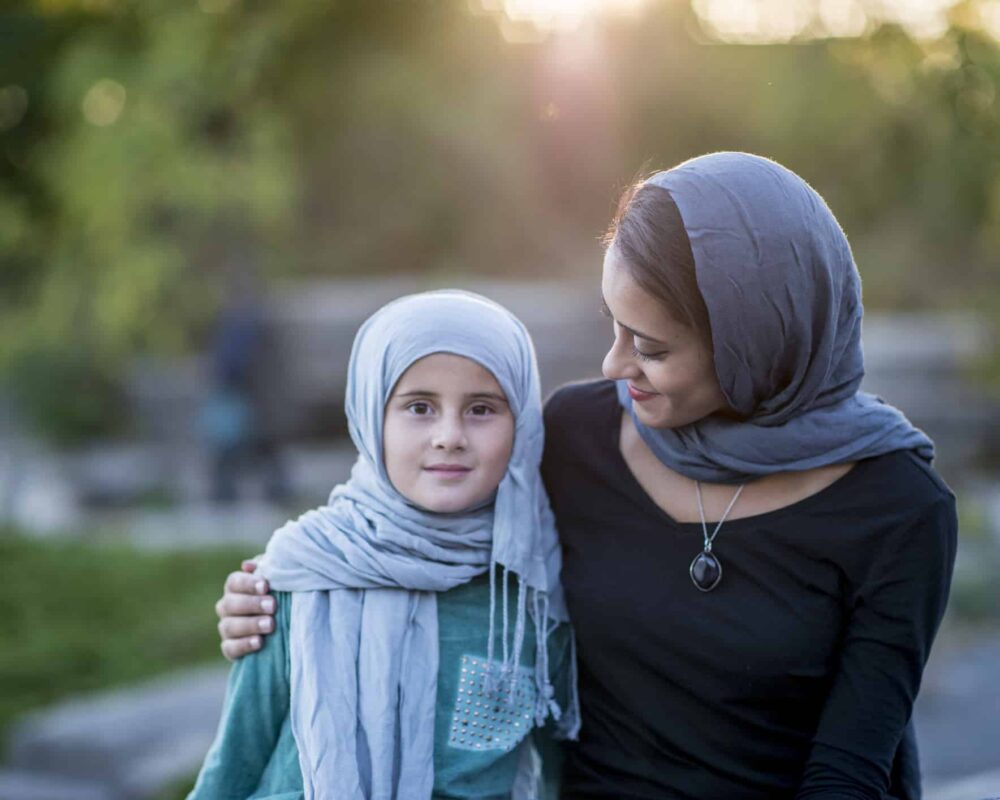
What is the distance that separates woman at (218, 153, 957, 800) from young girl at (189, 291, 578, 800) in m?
0.10

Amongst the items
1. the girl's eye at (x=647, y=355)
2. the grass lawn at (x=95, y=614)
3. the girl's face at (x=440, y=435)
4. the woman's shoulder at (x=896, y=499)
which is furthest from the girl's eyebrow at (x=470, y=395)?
the grass lawn at (x=95, y=614)

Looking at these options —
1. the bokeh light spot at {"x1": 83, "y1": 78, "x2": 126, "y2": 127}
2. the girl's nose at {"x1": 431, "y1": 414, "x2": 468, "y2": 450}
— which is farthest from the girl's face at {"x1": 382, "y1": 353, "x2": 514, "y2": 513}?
the bokeh light spot at {"x1": 83, "y1": 78, "x2": 126, "y2": 127}

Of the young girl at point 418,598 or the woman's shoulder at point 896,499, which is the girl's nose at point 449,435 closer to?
the young girl at point 418,598

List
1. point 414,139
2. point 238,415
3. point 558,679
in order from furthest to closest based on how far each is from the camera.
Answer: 1. point 414,139
2. point 238,415
3. point 558,679

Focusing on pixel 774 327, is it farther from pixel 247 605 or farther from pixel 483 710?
pixel 247 605

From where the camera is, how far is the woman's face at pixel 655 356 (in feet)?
6.53

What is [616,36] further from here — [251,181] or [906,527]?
[251,181]

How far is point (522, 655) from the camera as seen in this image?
7.00ft

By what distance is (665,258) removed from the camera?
1952mm

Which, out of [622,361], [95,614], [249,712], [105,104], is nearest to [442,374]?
[622,361]

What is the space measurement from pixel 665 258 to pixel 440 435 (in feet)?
1.49

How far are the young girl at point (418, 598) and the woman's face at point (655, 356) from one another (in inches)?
7.9

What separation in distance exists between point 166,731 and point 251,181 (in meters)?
6.77

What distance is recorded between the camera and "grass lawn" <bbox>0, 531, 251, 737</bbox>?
5.73 meters
